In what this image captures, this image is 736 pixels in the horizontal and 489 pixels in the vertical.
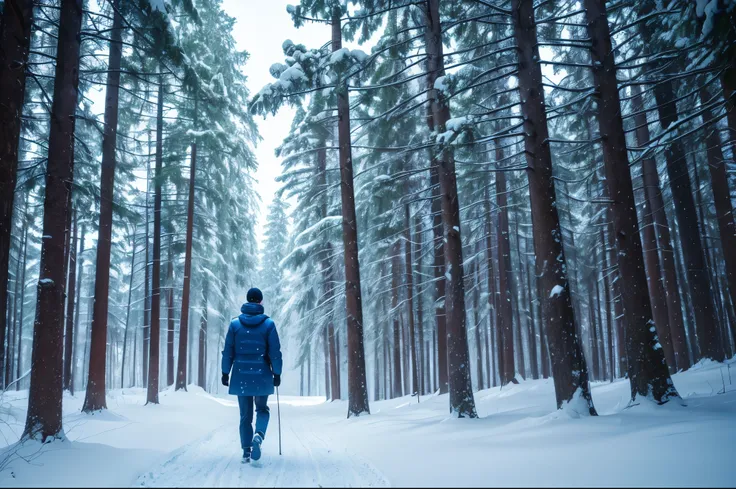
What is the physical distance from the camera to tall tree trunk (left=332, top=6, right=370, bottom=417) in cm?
1183

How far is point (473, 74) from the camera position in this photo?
38.2ft

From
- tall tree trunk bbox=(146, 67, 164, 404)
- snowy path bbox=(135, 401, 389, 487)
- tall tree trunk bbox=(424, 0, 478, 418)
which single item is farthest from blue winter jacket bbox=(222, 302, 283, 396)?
tall tree trunk bbox=(146, 67, 164, 404)

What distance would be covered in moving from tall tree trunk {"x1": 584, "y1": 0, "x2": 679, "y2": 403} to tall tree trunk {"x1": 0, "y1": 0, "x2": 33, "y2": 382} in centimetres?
989

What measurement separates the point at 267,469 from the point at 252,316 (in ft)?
6.64

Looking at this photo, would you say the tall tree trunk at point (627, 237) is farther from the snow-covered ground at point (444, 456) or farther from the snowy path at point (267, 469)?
the snowy path at point (267, 469)

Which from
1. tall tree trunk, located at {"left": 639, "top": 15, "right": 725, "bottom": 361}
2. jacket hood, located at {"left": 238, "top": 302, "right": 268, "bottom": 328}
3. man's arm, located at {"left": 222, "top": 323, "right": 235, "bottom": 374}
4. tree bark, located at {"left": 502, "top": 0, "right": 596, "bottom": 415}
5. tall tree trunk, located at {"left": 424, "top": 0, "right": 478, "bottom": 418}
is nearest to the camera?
man's arm, located at {"left": 222, "top": 323, "right": 235, "bottom": 374}

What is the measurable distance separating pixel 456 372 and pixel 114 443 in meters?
6.71

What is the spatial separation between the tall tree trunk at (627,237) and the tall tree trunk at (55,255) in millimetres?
9729

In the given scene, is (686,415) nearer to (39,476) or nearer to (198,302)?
(39,476)

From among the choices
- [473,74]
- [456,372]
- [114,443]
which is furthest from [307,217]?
[114,443]

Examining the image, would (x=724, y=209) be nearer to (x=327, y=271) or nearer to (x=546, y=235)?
(x=546, y=235)

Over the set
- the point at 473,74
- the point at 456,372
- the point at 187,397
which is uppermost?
the point at 473,74

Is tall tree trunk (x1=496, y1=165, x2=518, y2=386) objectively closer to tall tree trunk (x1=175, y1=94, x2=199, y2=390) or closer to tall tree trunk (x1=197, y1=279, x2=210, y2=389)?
tall tree trunk (x1=175, y1=94, x2=199, y2=390)

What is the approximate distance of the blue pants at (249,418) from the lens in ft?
18.3
